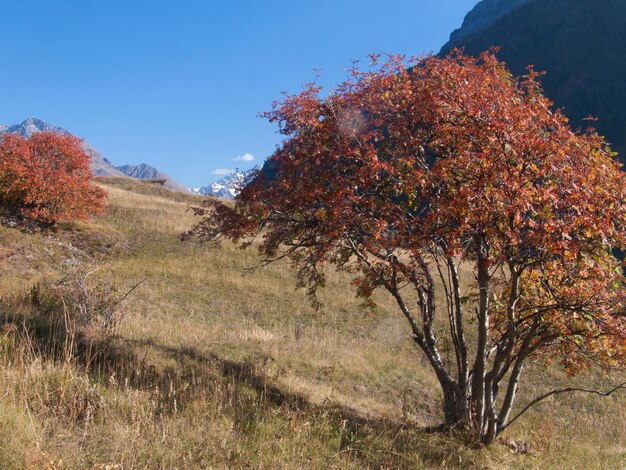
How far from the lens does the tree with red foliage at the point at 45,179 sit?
80.7 feet

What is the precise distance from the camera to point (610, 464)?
328 inches

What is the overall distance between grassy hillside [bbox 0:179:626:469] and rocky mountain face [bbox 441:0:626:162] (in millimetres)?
101604

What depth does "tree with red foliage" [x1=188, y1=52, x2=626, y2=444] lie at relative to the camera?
5.79 m

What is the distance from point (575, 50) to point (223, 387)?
16456 centimetres

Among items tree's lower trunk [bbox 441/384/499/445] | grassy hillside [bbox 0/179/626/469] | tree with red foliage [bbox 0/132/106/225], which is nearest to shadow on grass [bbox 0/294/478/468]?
grassy hillside [bbox 0/179/626/469]

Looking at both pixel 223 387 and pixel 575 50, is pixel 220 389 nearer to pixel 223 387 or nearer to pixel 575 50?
pixel 223 387

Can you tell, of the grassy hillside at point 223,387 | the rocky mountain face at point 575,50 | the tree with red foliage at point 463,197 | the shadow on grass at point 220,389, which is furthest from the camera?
the rocky mountain face at point 575,50

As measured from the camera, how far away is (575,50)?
140 meters

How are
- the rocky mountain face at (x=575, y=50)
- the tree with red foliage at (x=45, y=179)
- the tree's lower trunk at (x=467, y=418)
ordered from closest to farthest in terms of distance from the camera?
1. the tree's lower trunk at (x=467, y=418)
2. the tree with red foliage at (x=45, y=179)
3. the rocky mountain face at (x=575, y=50)

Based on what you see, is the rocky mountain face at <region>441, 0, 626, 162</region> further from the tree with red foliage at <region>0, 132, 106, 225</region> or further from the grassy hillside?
the tree with red foliage at <region>0, 132, 106, 225</region>

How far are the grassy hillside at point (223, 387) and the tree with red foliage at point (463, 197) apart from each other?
85.3 inches

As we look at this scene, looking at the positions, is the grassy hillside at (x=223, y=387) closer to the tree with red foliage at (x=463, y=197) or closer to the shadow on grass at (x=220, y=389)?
the shadow on grass at (x=220, y=389)

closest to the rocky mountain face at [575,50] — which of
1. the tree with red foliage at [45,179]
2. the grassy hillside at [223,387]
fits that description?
the grassy hillside at [223,387]

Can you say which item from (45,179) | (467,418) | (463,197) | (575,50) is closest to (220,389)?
(467,418)
